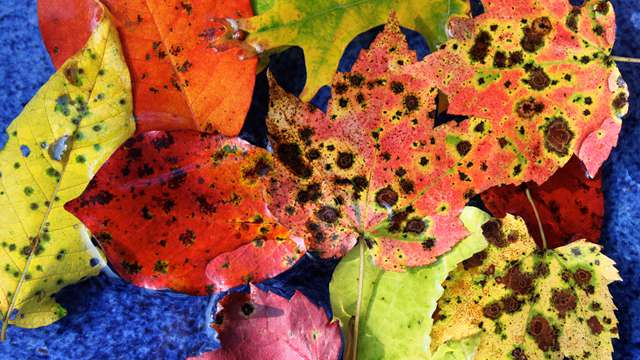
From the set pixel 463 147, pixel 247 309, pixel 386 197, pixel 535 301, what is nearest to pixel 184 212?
pixel 247 309

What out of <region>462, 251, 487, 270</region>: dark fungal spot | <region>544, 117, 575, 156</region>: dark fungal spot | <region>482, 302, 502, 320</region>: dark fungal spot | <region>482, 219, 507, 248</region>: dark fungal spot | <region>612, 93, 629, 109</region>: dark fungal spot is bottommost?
<region>482, 302, 502, 320</region>: dark fungal spot

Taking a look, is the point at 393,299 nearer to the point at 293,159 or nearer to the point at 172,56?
the point at 293,159

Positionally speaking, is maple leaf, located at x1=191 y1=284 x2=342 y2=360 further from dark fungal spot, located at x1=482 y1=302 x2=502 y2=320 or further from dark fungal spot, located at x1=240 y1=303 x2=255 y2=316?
dark fungal spot, located at x1=482 y1=302 x2=502 y2=320

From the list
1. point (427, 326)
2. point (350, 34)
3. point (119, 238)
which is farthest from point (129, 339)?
point (350, 34)

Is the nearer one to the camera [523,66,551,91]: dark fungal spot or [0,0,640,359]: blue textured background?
[523,66,551,91]: dark fungal spot

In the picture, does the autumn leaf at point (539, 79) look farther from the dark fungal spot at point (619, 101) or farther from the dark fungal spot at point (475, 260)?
the dark fungal spot at point (475, 260)

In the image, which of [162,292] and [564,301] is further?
[162,292]

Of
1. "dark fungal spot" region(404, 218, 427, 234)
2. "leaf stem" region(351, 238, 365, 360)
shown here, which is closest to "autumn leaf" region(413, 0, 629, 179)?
"dark fungal spot" region(404, 218, 427, 234)

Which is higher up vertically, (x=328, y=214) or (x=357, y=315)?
(x=328, y=214)
